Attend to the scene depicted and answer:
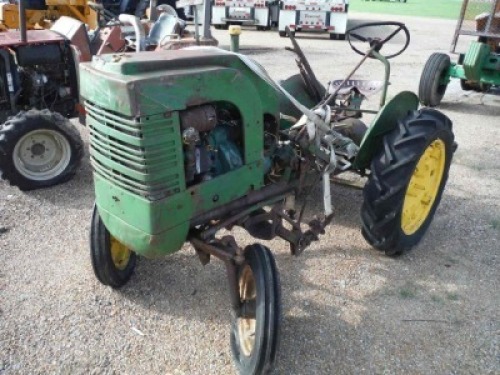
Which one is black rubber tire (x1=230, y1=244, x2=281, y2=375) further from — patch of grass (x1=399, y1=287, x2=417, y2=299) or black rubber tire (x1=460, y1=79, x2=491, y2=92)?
black rubber tire (x1=460, y1=79, x2=491, y2=92)

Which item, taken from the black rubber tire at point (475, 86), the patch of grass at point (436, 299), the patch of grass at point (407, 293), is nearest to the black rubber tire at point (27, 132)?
the patch of grass at point (407, 293)

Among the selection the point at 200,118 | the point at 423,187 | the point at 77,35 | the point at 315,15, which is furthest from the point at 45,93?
the point at 315,15

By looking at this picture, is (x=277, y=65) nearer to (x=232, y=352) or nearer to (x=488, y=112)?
(x=488, y=112)

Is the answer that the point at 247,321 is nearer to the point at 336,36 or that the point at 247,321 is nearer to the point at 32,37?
the point at 32,37

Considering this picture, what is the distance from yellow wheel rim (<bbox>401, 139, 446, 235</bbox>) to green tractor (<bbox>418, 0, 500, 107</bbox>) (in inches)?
146

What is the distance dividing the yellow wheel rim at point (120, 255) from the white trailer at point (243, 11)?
44.8ft

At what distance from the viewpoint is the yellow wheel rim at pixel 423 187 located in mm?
3162

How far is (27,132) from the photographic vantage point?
12.7 ft

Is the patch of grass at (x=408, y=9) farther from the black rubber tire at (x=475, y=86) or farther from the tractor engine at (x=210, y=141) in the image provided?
the tractor engine at (x=210, y=141)

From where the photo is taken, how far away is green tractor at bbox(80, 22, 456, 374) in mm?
1902

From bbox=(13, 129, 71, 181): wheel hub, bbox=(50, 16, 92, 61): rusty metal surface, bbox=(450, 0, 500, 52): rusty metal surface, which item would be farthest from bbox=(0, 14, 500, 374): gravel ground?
bbox=(450, 0, 500, 52): rusty metal surface

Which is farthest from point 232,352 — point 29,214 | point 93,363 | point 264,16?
point 264,16

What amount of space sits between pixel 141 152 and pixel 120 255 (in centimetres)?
110

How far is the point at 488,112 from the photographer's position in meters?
7.01
